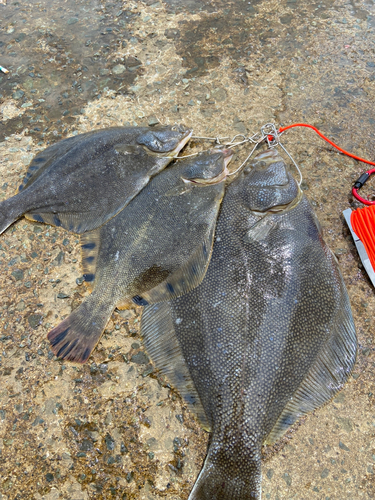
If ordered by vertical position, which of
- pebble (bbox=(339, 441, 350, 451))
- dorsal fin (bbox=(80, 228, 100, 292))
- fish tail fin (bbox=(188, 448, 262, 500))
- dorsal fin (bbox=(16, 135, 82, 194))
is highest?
dorsal fin (bbox=(16, 135, 82, 194))

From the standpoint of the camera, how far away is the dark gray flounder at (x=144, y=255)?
261 cm

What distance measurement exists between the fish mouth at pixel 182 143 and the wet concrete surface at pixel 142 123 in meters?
0.25

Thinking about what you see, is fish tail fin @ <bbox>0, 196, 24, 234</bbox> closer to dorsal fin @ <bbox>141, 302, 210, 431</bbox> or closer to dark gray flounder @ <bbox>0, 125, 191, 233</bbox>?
dark gray flounder @ <bbox>0, 125, 191, 233</bbox>

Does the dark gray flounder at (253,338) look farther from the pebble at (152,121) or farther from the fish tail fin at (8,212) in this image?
the pebble at (152,121)

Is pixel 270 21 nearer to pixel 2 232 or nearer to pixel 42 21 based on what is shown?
pixel 42 21

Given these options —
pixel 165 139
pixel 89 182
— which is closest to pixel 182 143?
pixel 165 139

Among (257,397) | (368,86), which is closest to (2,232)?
(257,397)

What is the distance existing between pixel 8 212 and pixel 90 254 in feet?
2.81

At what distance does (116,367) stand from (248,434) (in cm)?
106

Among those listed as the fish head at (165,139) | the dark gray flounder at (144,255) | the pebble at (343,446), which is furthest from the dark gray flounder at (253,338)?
the fish head at (165,139)

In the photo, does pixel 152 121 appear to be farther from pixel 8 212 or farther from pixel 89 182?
pixel 8 212

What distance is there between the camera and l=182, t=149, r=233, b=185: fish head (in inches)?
121

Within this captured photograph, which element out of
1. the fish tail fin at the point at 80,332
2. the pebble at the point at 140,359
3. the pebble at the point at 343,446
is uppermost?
the fish tail fin at the point at 80,332

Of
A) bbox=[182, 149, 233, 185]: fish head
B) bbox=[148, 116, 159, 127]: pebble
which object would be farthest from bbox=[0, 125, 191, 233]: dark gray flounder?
bbox=[148, 116, 159, 127]: pebble
